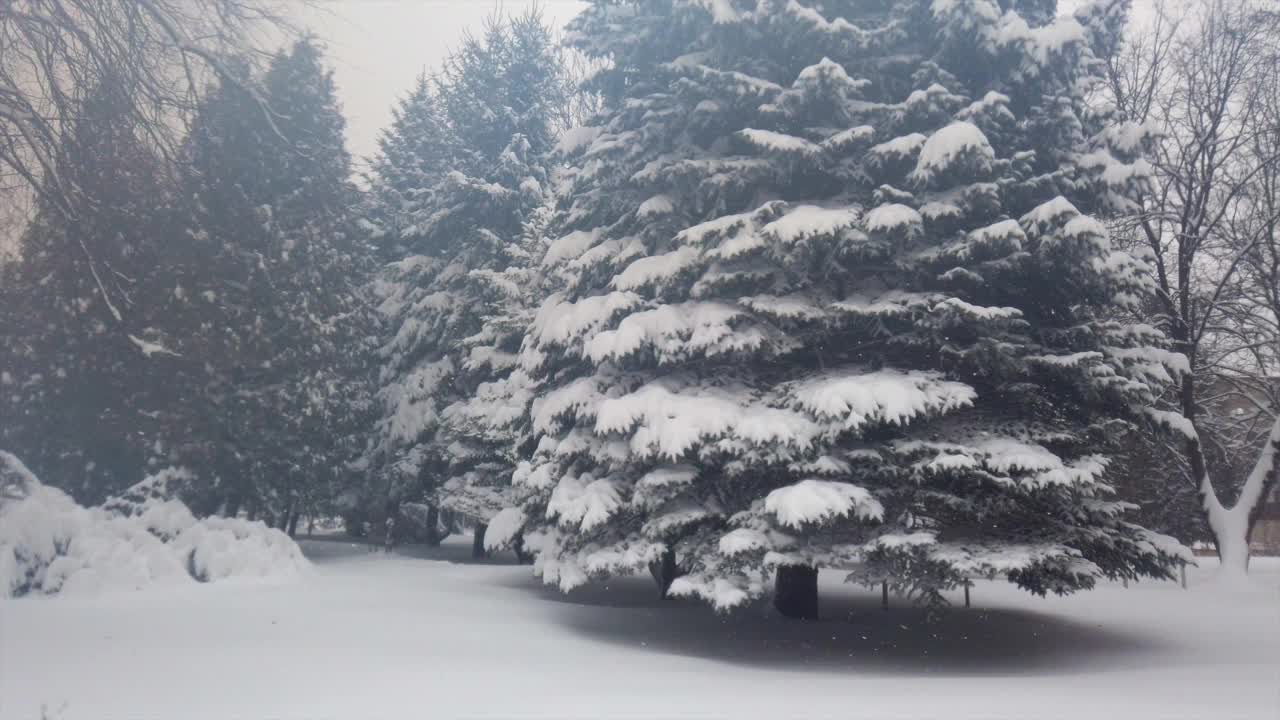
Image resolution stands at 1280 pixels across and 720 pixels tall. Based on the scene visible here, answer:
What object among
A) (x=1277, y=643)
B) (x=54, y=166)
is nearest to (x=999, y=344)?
(x=1277, y=643)

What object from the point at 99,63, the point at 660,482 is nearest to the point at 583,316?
the point at 660,482

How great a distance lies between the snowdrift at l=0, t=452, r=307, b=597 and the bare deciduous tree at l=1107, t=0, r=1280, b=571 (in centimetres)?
1691

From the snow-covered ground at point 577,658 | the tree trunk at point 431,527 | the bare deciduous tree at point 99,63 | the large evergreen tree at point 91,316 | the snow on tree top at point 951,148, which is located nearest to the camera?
the snow-covered ground at point 577,658

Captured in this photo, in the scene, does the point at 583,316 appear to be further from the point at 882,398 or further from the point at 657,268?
the point at 882,398

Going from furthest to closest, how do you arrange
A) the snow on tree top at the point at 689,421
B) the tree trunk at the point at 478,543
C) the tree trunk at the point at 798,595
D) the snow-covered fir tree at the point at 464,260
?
1. the tree trunk at the point at 478,543
2. the snow-covered fir tree at the point at 464,260
3. the tree trunk at the point at 798,595
4. the snow on tree top at the point at 689,421

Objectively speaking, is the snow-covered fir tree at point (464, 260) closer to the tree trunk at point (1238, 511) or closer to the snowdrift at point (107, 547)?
the snowdrift at point (107, 547)

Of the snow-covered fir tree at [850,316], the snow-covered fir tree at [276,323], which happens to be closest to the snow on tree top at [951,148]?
the snow-covered fir tree at [850,316]

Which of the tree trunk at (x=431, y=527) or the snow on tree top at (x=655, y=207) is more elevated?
the snow on tree top at (x=655, y=207)

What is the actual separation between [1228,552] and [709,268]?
14699 millimetres

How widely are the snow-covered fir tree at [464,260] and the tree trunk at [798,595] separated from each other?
7847 millimetres

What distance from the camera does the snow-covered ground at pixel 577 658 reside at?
6.02 metres

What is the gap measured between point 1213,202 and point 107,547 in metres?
22.2

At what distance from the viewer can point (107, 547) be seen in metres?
10.5

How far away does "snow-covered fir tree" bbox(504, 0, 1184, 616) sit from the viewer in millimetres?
8062
